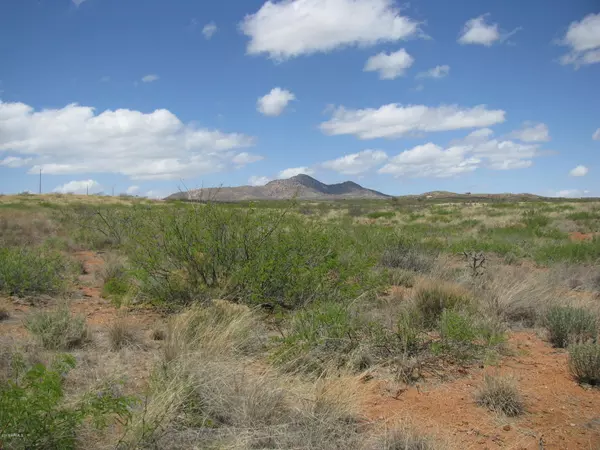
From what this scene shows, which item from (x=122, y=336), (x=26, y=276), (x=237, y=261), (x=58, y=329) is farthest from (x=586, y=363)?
(x=26, y=276)

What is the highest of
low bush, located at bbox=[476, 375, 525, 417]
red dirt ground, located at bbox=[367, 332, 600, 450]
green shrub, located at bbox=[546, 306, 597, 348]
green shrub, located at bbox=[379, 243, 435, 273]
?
green shrub, located at bbox=[379, 243, 435, 273]

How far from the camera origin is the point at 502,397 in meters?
4.42

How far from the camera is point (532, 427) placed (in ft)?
13.4

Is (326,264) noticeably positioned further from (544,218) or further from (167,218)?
(544,218)

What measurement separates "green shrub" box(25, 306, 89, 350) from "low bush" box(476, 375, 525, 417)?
4.61 metres

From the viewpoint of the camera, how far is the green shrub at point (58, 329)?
18.4 ft

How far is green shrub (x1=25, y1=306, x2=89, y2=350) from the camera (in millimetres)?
5602

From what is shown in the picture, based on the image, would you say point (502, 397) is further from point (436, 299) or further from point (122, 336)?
point (122, 336)

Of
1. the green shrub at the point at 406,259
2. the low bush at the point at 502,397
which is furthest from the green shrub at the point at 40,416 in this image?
the green shrub at the point at 406,259

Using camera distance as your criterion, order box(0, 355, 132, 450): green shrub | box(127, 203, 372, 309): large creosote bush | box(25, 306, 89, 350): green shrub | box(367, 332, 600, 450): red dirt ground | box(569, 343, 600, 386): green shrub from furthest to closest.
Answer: box(127, 203, 372, 309): large creosote bush, box(25, 306, 89, 350): green shrub, box(569, 343, 600, 386): green shrub, box(367, 332, 600, 450): red dirt ground, box(0, 355, 132, 450): green shrub

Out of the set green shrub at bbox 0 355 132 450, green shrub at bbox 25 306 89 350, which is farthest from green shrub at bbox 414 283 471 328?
green shrub at bbox 0 355 132 450

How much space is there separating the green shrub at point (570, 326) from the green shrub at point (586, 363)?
1.06 meters

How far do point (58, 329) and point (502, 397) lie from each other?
5.01 metres

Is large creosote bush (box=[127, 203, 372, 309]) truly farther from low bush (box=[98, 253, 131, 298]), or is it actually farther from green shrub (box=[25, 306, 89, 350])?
green shrub (box=[25, 306, 89, 350])
